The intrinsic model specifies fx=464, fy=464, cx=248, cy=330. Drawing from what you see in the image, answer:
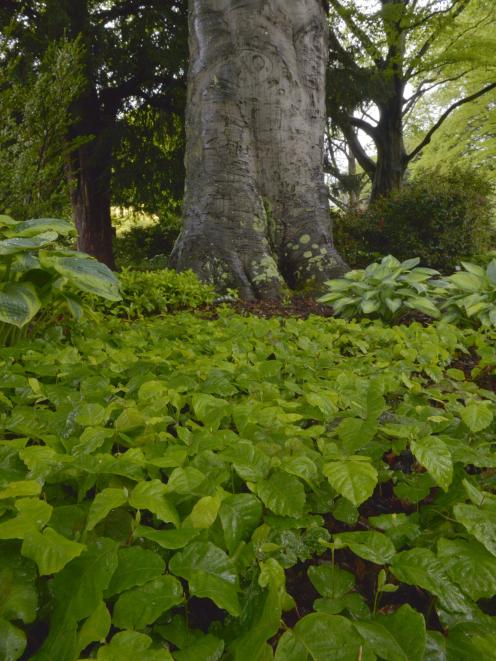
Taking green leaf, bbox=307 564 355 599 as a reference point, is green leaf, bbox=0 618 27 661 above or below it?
above

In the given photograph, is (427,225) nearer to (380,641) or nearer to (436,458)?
(436,458)

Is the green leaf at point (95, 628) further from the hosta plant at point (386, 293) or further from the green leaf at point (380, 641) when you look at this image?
the hosta plant at point (386, 293)

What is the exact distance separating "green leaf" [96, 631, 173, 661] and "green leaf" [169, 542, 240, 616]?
97mm

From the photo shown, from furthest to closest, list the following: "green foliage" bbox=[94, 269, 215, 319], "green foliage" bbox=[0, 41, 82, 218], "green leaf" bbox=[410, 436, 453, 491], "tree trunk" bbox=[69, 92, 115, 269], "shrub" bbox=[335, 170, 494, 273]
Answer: "tree trunk" bbox=[69, 92, 115, 269] < "shrub" bbox=[335, 170, 494, 273] < "green foliage" bbox=[0, 41, 82, 218] < "green foliage" bbox=[94, 269, 215, 319] < "green leaf" bbox=[410, 436, 453, 491]

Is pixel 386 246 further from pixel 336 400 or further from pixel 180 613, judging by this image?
pixel 180 613

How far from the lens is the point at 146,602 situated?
0.75m

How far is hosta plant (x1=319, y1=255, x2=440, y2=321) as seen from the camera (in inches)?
152

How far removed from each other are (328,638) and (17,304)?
1.72m

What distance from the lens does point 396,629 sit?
77cm

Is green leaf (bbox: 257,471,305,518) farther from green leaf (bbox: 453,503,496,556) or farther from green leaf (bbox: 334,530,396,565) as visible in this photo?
green leaf (bbox: 453,503,496,556)

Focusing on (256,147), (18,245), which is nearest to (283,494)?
(18,245)

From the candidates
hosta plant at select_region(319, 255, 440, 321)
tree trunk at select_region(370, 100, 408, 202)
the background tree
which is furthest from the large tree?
hosta plant at select_region(319, 255, 440, 321)

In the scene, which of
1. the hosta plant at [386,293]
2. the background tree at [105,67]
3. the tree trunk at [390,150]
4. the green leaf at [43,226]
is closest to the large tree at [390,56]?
the tree trunk at [390,150]

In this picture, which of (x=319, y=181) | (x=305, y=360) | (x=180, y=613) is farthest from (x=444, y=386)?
(x=319, y=181)
